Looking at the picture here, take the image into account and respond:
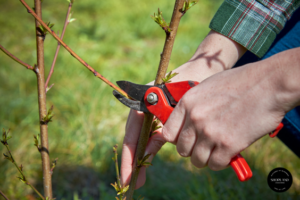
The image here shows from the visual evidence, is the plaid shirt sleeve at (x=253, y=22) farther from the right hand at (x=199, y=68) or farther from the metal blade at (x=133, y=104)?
the metal blade at (x=133, y=104)

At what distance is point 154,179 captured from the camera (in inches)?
83.4

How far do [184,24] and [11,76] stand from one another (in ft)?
11.2

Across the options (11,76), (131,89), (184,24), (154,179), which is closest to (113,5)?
(184,24)

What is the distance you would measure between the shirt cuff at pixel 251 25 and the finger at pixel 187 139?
65 centimetres

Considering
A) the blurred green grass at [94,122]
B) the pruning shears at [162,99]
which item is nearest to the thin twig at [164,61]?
the pruning shears at [162,99]

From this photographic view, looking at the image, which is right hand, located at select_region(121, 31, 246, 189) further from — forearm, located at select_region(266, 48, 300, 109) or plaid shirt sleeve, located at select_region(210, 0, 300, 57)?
forearm, located at select_region(266, 48, 300, 109)

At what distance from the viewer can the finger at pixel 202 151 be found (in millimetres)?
878

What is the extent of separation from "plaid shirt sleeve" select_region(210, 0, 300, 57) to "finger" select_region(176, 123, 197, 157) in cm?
65

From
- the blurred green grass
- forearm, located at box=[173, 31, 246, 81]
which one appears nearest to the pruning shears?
forearm, located at box=[173, 31, 246, 81]

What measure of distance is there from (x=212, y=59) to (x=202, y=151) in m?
0.56

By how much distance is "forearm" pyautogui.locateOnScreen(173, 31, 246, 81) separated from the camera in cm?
127

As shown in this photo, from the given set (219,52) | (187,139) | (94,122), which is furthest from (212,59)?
(94,122)

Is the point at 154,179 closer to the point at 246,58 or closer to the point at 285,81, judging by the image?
the point at 246,58

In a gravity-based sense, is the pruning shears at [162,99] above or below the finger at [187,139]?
above
